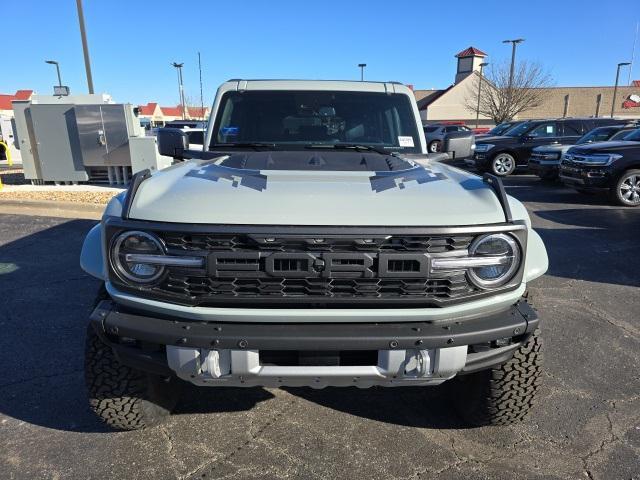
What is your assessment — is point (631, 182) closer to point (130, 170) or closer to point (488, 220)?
point (488, 220)

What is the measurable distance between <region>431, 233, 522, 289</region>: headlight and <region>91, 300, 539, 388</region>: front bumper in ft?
0.56

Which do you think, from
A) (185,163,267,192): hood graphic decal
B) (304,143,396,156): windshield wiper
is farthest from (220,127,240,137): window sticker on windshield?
(185,163,267,192): hood graphic decal

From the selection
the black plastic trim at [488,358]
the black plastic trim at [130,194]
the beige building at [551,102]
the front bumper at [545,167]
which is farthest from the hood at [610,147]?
the beige building at [551,102]

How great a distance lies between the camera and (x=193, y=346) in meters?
1.93

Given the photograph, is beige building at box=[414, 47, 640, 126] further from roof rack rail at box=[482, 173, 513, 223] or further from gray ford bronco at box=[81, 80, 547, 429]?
gray ford bronco at box=[81, 80, 547, 429]

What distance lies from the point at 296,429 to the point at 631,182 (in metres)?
9.31

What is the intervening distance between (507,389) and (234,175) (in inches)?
70.6

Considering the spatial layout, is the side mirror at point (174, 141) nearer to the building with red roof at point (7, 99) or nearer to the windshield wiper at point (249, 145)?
the windshield wiper at point (249, 145)

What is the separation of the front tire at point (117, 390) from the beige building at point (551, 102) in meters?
49.8

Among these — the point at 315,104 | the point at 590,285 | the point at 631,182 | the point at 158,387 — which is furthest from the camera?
the point at 631,182

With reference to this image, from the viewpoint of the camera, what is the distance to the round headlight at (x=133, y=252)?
6.57 ft

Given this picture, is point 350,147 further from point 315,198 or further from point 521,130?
point 521,130

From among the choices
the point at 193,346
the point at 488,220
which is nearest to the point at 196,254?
the point at 193,346

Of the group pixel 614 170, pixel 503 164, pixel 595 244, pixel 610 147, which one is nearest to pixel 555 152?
pixel 503 164
